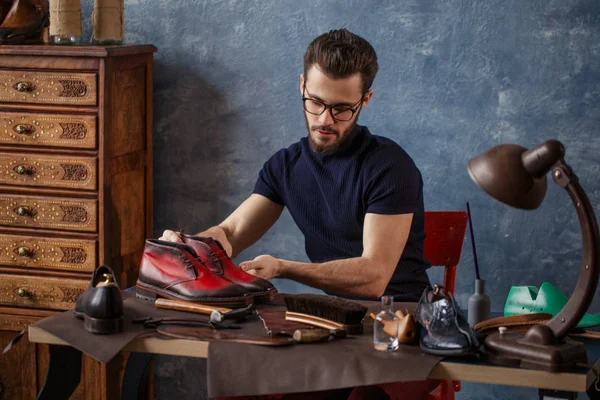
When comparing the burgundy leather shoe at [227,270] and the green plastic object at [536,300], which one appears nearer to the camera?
the burgundy leather shoe at [227,270]

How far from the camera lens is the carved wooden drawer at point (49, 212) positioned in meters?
4.19

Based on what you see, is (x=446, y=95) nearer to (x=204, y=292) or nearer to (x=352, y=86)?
(x=352, y=86)

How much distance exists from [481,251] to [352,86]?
1.27m

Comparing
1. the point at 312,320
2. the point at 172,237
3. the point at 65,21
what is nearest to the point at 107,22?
the point at 65,21

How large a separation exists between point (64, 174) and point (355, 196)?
4.74ft

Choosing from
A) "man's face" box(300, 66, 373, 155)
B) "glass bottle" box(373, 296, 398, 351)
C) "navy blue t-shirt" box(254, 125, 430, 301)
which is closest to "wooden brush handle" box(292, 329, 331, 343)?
"glass bottle" box(373, 296, 398, 351)

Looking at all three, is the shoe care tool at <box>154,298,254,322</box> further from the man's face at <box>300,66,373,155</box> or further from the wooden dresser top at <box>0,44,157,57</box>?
the wooden dresser top at <box>0,44,157,57</box>

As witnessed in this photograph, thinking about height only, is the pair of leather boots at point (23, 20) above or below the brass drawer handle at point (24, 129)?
above

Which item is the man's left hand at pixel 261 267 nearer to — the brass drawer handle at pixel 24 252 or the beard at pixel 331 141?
the beard at pixel 331 141

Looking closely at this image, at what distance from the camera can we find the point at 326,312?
2652mm

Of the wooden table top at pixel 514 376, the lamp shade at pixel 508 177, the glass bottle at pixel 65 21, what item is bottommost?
the wooden table top at pixel 514 376

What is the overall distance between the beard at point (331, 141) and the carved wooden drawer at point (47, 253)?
127cm

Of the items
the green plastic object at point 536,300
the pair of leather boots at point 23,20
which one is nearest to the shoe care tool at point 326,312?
the green plastic object at point 536,300

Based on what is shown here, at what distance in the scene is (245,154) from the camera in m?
4.54
